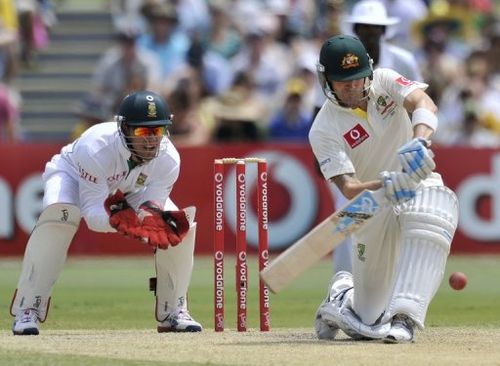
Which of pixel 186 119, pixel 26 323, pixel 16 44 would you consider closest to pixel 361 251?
pixel 26 323

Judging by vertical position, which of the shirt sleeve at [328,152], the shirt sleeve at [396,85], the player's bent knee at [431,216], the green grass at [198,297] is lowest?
the green grass at [198,297]

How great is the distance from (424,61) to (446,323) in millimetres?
7836

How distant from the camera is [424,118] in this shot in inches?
276

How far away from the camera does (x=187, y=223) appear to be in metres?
7.64

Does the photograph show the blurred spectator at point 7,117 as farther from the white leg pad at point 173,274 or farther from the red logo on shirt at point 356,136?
the red logo on shirt at point 356,136

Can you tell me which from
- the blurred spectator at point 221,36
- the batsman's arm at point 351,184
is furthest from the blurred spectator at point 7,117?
the batsman's arm at point 351,184

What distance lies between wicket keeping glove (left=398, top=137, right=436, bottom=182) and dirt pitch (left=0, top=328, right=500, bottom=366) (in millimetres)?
883

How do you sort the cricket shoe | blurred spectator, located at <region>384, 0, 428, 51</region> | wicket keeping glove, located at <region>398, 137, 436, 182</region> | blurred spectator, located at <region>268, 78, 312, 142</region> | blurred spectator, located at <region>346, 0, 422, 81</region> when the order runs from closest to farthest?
wicket keeping glove, located at <region>398, 137, 436, 182</region>, the cricket shoe, blurred spectator, located at <region>346, 0, 422, 81</region>, blurred spectator, located at <region>268, 78, 312, 142</region>, blurred spectator, located at <region>384, 0, 428, 51</region>

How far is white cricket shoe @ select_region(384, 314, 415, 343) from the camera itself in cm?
705

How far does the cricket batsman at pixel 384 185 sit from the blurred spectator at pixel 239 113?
298 inches

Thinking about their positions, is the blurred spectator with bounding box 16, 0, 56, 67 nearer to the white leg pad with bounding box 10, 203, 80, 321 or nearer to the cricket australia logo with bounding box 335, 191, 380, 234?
the white leg pad with bounding box 10, 203, 80, 321

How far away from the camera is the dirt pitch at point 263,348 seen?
646 centimetres

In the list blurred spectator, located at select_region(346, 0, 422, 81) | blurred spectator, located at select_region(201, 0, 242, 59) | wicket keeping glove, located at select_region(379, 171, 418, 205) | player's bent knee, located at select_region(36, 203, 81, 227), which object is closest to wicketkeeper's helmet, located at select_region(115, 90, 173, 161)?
player's bent knee, located at select_region(36, 203, 81, 227)

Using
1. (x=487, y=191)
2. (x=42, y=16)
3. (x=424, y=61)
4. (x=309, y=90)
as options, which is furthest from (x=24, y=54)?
(x=487, y=191)
